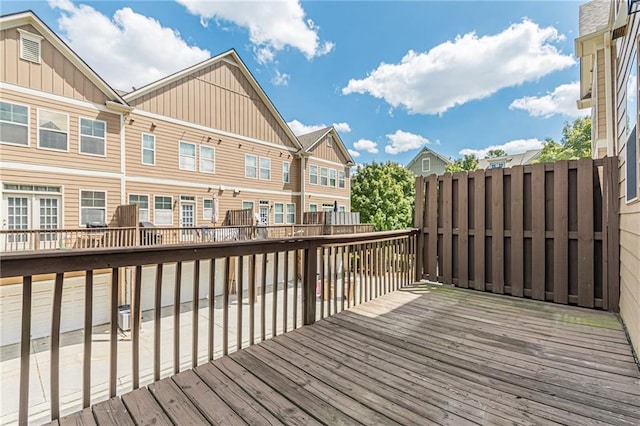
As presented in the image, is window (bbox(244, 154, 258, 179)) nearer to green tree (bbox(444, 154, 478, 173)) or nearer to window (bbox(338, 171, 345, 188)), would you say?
window (bbox(338, 171, 345, 188))

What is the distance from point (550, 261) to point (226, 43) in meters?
14.5

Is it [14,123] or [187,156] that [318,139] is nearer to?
[187,156]

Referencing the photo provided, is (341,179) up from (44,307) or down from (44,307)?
up

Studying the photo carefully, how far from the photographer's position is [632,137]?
2297 mm

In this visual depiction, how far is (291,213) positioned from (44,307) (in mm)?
10210

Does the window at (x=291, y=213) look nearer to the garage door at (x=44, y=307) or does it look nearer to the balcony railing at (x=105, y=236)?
the balcony railing at (x=105, y=236)

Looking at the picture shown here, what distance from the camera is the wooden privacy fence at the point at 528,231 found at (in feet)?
10.6

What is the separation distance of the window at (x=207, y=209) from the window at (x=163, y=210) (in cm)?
131

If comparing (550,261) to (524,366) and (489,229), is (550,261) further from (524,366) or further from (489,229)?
(524,366)

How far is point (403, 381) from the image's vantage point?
186 centimetres

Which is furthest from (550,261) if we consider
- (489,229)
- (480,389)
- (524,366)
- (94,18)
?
(94,18)

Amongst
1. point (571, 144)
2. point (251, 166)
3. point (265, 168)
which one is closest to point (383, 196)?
point (265, 168)

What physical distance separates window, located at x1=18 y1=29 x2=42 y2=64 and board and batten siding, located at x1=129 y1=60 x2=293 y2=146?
2533 millimetres

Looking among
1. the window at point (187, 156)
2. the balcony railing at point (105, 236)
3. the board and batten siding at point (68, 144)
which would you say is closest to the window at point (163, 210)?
the balcony railing at point (105, 236)
